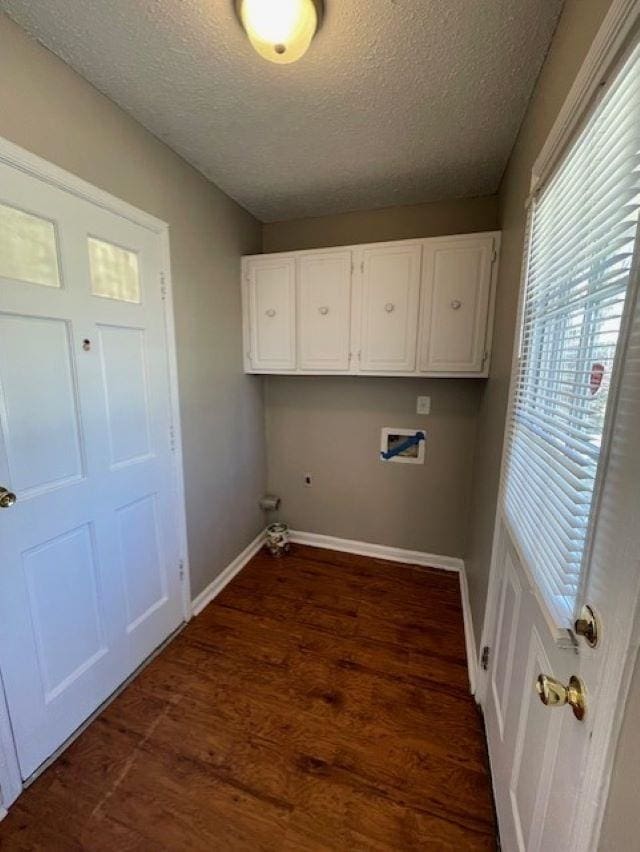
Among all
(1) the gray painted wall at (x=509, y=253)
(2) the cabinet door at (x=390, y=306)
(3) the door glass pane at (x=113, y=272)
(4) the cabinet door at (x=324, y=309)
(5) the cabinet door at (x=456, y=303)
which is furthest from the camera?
(4) the cabinet door at (x=324, y=309)

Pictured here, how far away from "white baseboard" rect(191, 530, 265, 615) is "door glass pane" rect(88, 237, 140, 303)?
1757 mm

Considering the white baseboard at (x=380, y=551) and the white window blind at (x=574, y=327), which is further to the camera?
the white baseboard at (x=380, y=551)

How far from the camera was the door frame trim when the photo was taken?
3.90 ft

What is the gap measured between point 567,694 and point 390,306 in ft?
6.45

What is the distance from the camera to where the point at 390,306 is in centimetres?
218

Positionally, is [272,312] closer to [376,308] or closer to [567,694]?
[376,308]

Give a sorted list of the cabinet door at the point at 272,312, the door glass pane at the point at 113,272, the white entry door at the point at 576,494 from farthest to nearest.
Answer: the cabinet door at the point at 272,312, the door glass pane at the point at 113,272, the white entry door at the point at 576,494

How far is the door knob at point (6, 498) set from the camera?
3.81 ft

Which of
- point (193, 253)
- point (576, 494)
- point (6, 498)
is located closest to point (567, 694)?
point (576, 494)

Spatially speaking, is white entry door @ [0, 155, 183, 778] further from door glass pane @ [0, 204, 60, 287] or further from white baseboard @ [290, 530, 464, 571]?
white baseboard @ [290, 530, 464, 571]

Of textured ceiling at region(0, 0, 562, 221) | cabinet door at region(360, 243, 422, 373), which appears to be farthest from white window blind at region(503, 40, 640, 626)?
cabinet door at region(360, 243, 422, 373)

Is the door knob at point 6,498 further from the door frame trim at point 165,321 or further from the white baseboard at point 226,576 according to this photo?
the white baseboard at point 226,576

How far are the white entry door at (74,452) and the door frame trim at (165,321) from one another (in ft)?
0.09

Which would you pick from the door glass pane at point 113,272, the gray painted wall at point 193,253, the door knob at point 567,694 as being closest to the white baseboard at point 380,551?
the gray painted wall at point 193,253
